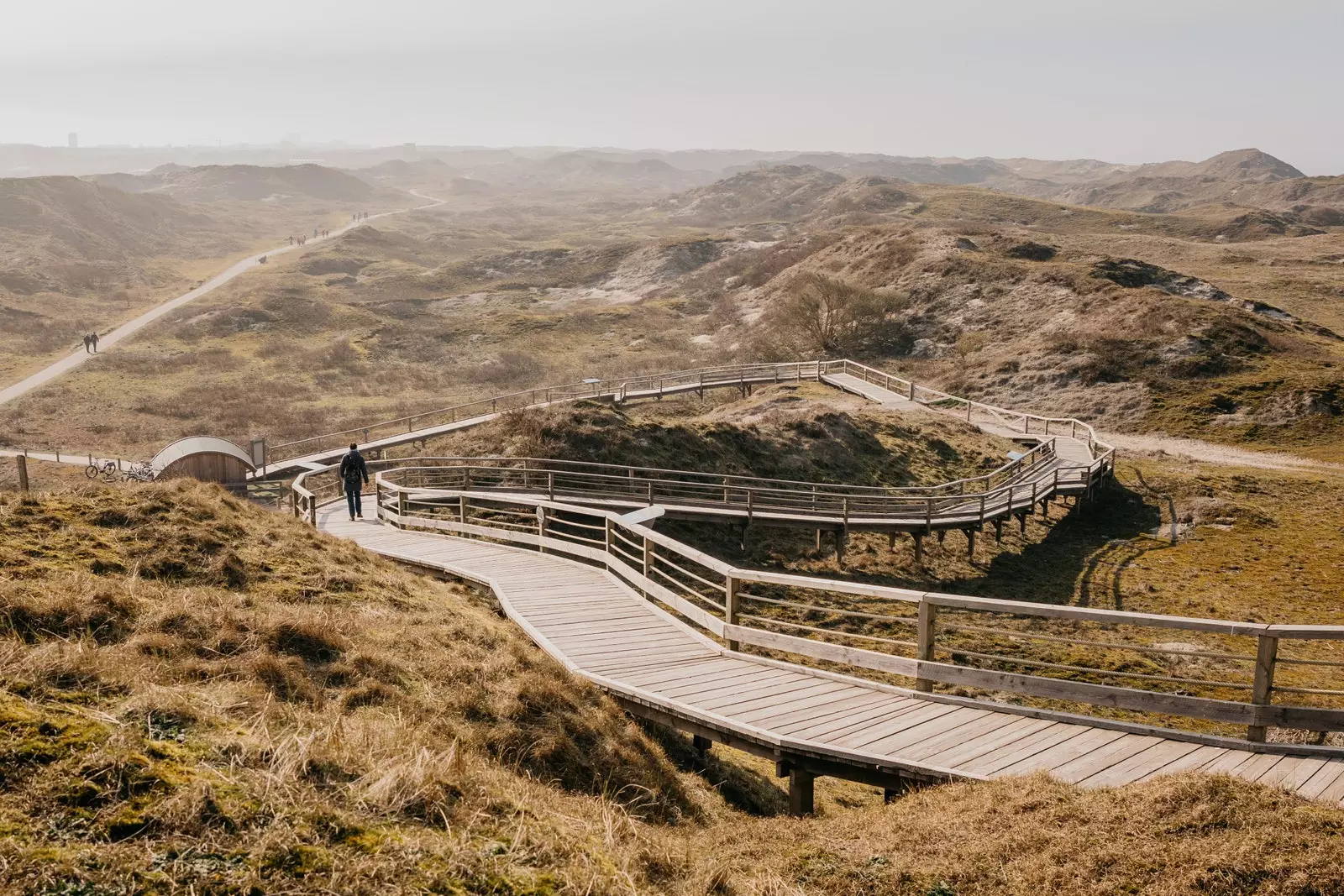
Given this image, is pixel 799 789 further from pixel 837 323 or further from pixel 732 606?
pixel 837 323

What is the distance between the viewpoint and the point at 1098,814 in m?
5.93

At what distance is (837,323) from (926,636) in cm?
5151

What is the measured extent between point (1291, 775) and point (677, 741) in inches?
237

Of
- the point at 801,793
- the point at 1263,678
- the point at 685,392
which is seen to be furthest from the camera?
the point at 685,392

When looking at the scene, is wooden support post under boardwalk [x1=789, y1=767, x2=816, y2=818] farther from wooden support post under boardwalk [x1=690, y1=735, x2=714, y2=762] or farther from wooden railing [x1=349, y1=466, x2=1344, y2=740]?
wooden support post under boardwalk [x1=690, y1=735, x2=714, y2=762]

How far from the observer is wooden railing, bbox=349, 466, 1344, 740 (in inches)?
320

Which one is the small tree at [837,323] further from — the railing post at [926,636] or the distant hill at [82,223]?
the distant hill at [82,223]

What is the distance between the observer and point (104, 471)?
32688 millimetres

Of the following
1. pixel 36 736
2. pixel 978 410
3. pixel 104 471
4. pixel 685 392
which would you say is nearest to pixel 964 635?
pixel 36 736

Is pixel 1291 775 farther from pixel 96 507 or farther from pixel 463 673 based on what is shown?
pixel 96 507

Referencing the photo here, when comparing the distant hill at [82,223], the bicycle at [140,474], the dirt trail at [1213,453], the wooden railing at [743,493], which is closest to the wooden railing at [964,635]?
the wooden railing at [743,493]

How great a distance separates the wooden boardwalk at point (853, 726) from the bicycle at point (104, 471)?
83.5 ft

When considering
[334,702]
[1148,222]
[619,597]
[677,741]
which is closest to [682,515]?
[619,597]

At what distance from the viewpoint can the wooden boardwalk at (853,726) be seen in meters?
7.66
